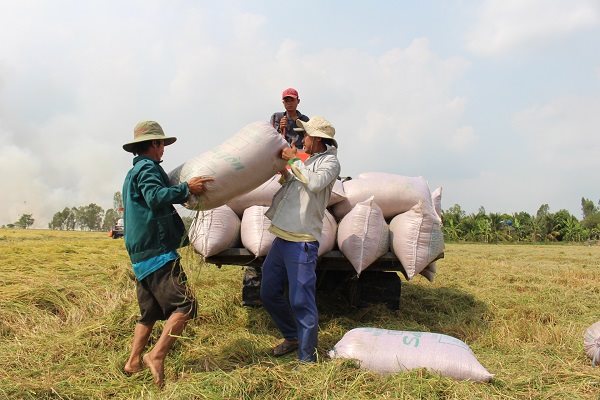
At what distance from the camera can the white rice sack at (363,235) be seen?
Result: 150 inches

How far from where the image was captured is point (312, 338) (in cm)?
317

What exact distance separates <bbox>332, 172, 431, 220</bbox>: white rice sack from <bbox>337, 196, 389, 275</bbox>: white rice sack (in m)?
0.18

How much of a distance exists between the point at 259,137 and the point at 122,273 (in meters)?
2.84

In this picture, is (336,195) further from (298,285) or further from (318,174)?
(298,285)

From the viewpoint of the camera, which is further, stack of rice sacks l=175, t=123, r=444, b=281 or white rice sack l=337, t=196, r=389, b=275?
white rice sack l=337, t=196, r=389, b=275

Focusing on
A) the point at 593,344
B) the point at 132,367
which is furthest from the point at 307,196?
the point at 593,344

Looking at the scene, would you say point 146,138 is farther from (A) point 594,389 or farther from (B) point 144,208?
(A) point 594,389

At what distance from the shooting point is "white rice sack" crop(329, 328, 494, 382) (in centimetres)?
282

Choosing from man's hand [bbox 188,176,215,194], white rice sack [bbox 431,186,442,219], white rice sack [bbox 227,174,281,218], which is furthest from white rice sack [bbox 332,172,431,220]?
man's hand [bbox 188,176,215,194]

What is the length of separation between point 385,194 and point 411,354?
1.53m

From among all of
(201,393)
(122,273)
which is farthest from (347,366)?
(122,273)

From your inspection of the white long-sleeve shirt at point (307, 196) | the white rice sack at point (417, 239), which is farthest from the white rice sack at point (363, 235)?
the white long-sleeve shirt at point (307, 196)

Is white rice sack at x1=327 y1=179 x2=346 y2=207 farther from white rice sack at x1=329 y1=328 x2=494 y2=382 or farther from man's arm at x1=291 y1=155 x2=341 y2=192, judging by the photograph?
white rice sack at x1=329 y1=328 x2=494 y2=382

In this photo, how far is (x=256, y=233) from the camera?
381 centimetres
